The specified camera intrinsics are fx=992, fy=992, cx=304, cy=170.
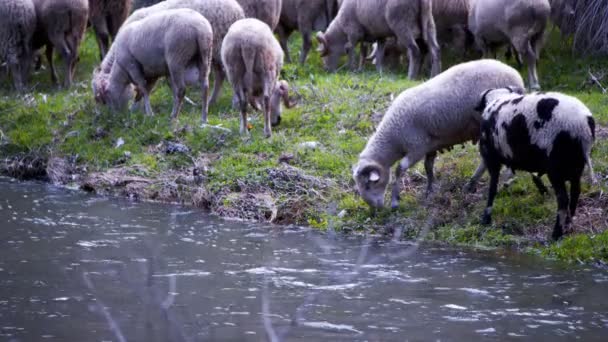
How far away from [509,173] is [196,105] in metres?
5.76

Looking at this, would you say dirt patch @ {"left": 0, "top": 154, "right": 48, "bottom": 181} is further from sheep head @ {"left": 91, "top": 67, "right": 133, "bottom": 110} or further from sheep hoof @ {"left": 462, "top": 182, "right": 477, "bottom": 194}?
sheep hoof @ {"left": 462, "top": 182, "right": 477, "bottom": 194}

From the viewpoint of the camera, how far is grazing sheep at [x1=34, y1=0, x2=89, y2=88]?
16.3 meters

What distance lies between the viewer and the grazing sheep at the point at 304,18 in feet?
58.3

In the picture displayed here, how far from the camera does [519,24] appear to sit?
1378 cm

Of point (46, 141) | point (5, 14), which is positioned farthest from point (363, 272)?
point (5, 14)

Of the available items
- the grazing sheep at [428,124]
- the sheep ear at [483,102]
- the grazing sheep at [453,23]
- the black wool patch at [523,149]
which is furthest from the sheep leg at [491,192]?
the grazing sheep at [453,23]

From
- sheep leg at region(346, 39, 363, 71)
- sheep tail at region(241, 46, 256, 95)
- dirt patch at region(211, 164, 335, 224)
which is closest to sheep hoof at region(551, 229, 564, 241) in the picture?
dirt patch at region(211, 164, 335, 224)

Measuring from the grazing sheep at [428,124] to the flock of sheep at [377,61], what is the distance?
1cm

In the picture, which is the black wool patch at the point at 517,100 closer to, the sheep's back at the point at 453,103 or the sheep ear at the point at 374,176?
the sheep's back at the point at 453,103

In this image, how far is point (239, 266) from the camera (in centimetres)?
838

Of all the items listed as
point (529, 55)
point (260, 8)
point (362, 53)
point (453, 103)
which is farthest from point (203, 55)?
point (362, 53)

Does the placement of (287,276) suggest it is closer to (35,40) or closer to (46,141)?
(46,141)

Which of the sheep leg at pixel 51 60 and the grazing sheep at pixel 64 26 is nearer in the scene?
the grazing sheep at pixel 64 26

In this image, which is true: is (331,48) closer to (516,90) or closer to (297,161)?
→ (297,161)
